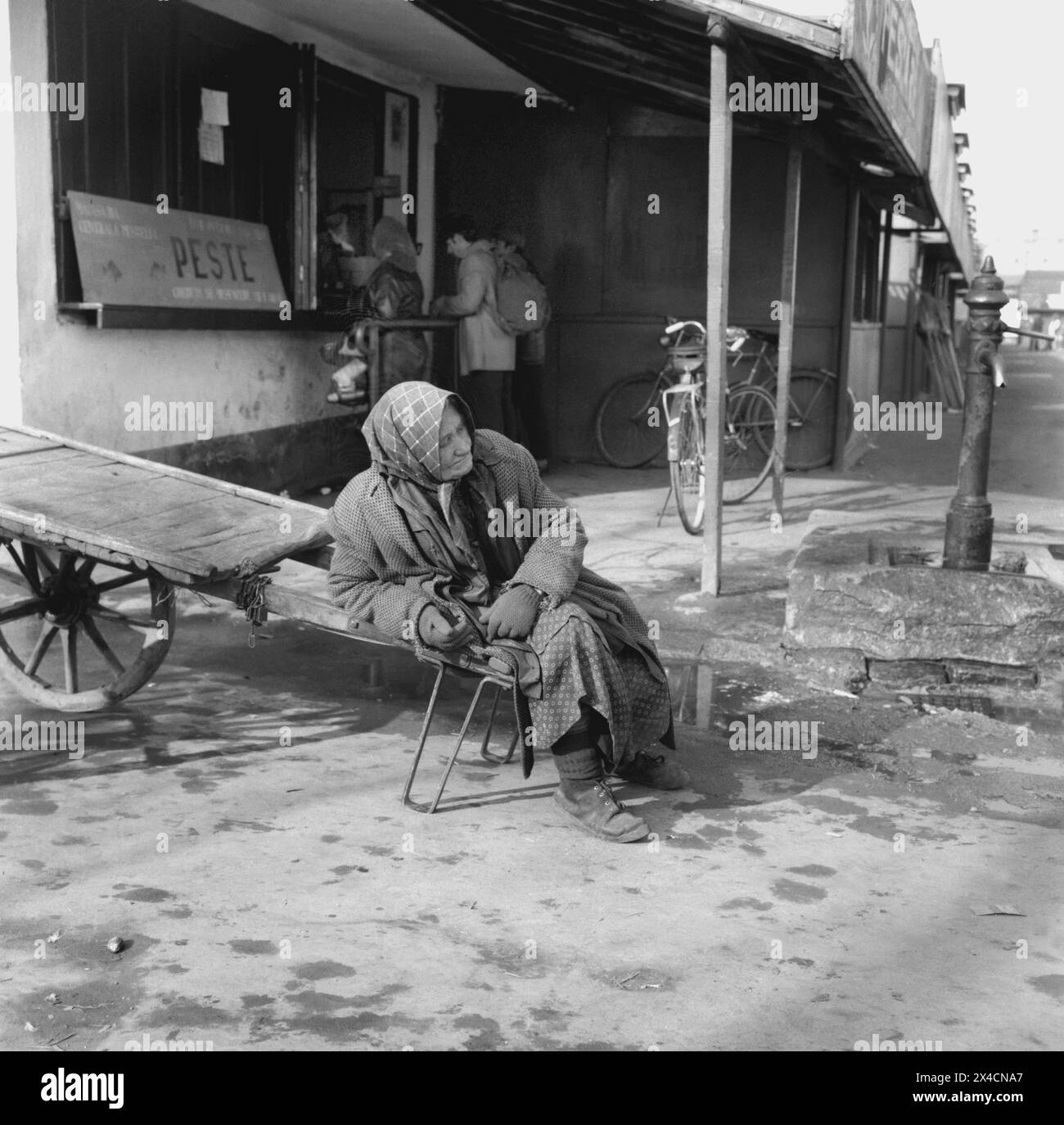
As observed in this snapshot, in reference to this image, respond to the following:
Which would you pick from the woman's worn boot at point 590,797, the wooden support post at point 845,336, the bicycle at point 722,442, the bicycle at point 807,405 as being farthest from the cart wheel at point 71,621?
the wooden support post at point 845,336

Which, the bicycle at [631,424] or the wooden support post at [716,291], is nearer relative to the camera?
the wooden support post at [716,291]

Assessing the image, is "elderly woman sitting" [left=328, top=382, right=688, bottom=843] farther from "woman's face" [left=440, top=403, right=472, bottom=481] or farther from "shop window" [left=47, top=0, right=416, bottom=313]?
"shop window" [left=47, top=0, right=416, bottom=313]

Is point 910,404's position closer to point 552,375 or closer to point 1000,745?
point 552,375

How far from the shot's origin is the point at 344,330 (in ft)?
34.7

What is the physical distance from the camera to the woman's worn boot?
4.15 metres

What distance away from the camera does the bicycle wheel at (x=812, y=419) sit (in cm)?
1191

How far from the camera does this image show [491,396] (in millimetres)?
Result: 11297

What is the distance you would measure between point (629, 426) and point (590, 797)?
8.34 m

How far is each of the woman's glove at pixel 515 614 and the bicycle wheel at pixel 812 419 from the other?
7.91m

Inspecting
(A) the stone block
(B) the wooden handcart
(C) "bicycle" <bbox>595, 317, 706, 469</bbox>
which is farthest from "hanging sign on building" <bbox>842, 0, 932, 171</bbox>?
(B) the wooden handcart

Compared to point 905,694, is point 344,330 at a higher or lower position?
higher

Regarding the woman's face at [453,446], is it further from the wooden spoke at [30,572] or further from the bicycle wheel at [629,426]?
the bicycle wheel at [629,426]
